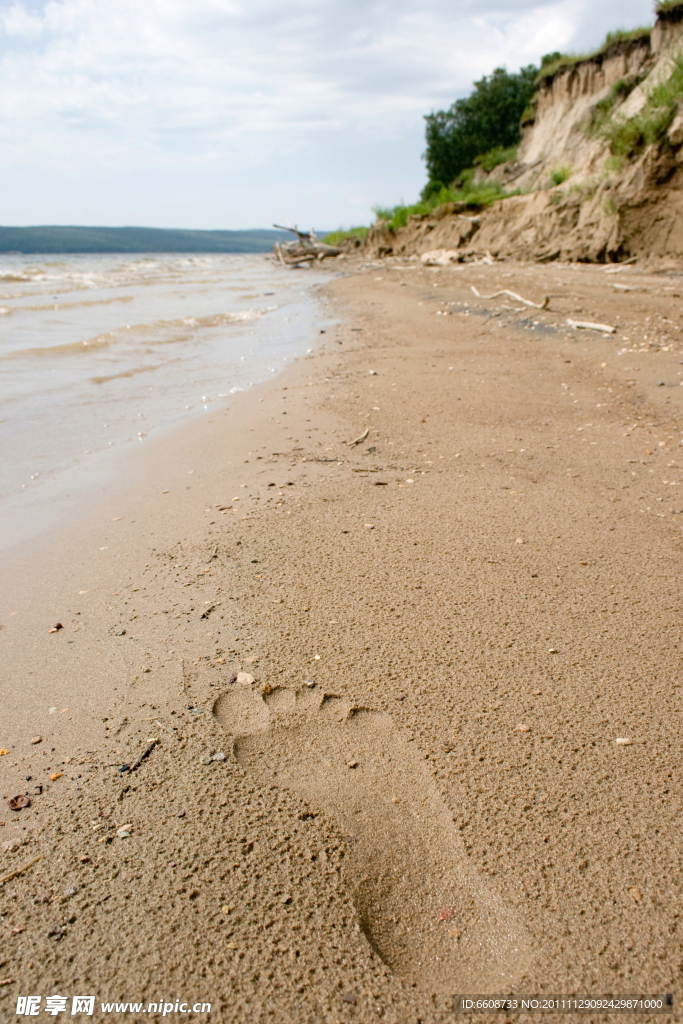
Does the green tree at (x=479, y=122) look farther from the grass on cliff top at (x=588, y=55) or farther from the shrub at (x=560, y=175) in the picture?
the shrub at (x=560, y=175)

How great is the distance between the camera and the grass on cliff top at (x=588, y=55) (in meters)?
19.1

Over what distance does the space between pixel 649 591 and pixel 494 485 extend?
1.19m

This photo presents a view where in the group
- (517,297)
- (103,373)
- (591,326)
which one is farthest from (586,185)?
(103,373)

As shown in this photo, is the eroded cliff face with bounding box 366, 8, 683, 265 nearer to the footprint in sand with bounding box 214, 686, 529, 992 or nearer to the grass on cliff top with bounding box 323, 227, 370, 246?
the grass on cliff top with bounding box 323, 227, 370, 246

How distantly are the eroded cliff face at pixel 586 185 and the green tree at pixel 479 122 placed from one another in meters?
6.36

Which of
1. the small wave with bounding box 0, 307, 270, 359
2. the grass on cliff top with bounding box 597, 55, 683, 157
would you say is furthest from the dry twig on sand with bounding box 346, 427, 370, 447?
the grass on cliff top with bounding box 597, 55, 683, 157

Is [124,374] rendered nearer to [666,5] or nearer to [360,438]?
[360,438]

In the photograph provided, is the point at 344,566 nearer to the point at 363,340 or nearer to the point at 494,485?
the point at 494,485

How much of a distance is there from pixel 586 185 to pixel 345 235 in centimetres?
2766

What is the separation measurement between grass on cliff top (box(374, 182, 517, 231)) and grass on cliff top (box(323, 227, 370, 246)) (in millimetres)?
5750

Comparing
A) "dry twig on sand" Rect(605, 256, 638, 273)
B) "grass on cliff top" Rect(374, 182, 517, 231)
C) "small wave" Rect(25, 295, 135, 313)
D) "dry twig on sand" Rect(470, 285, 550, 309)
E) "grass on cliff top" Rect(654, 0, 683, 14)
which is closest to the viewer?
"dry twig on sand" Rect(470, 285, 550, 309)

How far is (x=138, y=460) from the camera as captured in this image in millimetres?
4363

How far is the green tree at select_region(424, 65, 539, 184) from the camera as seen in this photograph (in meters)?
33.3

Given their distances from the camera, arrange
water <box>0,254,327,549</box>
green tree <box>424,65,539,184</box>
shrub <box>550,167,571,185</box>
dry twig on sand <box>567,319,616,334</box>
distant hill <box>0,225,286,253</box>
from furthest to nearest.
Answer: distant hill <box>0,225,286,253</box>, green tree <box>424,65,539,184</box>, shrub <box>550,167,571,185</box>, dry twig on sand <box>567,319,616,334</box>, water <box>0,254,327,549</box>
